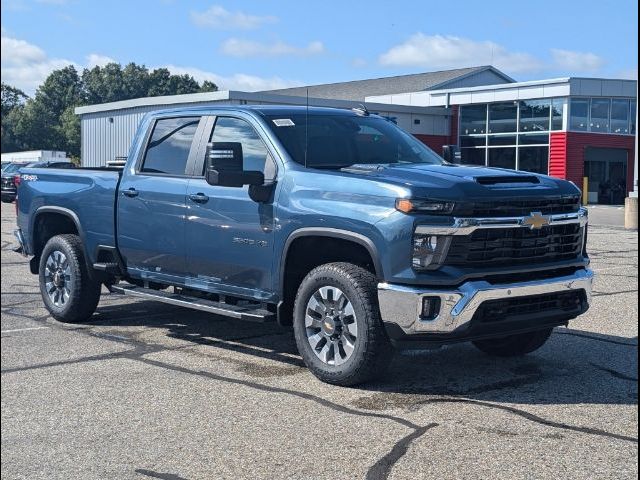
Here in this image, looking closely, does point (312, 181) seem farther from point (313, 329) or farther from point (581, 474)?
point (581, 474)

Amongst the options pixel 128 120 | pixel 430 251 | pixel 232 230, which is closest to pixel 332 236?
pixel 430 251

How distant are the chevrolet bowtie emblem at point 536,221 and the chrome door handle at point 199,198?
8.26 feet

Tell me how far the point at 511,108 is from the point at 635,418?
37.3m

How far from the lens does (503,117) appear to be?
137 feet

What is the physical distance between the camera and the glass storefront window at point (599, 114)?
39.9 meters

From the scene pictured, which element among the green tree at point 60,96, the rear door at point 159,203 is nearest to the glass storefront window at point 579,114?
the rear door at point 159,203

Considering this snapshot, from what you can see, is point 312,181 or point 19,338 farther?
point 19,338

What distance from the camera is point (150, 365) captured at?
6.67 meters

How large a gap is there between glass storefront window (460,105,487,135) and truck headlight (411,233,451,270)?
38.2 meters

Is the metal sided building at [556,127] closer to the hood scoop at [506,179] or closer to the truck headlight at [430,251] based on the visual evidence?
the hood scoop at [506,179]

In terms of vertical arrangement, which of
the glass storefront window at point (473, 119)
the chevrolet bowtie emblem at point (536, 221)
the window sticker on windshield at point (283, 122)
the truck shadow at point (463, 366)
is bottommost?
the truck shadow at point (463, 366)

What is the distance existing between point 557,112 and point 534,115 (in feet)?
3.82

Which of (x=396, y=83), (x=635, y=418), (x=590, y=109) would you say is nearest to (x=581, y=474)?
→ (x=635, y=418)

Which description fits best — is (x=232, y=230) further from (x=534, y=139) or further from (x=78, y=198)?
(x=534, y=139)
